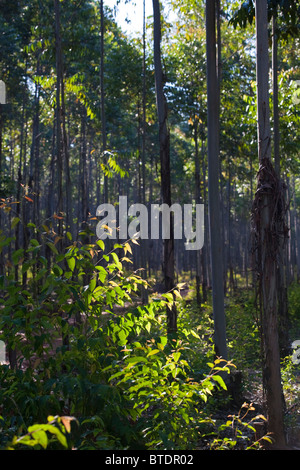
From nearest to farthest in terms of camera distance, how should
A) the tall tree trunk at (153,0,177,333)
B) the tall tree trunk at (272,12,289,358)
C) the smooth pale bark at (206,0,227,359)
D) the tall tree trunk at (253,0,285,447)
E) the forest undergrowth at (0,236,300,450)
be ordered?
the forest undergrowth at (0,236,300,450) → the tall tree trunk at (253,0,285,447) → the smooth pale bark at (206,0,227,359) → the tall tree trunk at (153,0,177,333) → the tall tree trunk at (272,12,289,358)

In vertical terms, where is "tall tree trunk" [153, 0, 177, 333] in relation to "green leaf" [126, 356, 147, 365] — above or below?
above

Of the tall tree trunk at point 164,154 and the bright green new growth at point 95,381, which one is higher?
the tall tree trunk at point 164,154

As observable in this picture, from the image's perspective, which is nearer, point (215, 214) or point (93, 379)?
point (93, 379)

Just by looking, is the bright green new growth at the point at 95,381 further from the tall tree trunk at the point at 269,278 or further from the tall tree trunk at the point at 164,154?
the tall tree trunk at the point at 164,154

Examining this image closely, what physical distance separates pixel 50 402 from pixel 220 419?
3.48m

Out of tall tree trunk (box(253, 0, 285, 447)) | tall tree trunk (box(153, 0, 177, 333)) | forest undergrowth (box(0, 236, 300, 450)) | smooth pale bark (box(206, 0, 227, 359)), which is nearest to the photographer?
forest undergrowth (box(0, 236, 300, 450))

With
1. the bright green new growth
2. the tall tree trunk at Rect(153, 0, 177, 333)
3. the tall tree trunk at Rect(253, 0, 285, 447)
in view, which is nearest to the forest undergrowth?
the bright green new growth

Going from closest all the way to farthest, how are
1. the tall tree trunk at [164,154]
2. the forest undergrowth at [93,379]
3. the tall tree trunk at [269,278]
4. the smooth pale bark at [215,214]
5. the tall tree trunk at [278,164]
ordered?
the forest undergrowth at [93,379]
the tall tree trunk at [269,278]
the smooth pale bark at [215,214]
the tall tree trunk at [164,154]
the tall tree trunk at [278,164]

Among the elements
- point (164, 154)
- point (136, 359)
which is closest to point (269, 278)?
point (136, 359)

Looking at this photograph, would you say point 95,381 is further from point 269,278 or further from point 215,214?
point 215,214

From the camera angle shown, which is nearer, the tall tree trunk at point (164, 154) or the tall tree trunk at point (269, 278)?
the tall tree trunk at point (269, 278)

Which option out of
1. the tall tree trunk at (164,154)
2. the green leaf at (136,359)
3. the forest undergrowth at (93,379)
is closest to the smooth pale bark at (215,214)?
the tall tree trunk at (164,154)

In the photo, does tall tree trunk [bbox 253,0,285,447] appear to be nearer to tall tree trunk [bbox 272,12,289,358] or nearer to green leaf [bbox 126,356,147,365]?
green leaf [bbox 126,356,147,365]

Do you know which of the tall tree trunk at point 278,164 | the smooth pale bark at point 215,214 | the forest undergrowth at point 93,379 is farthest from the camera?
the tall tree trunk at point 278,164
